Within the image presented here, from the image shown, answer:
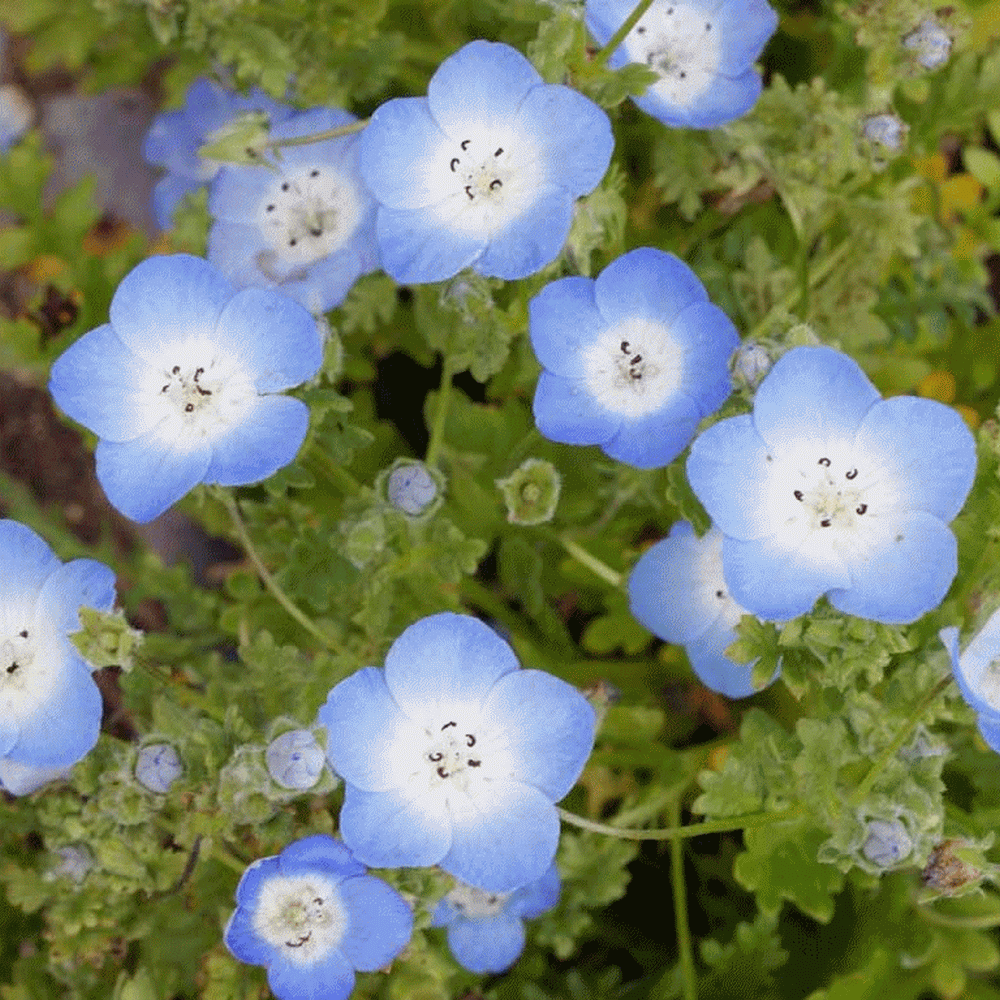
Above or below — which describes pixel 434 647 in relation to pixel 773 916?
above

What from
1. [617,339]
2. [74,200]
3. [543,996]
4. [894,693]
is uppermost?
[617,339]

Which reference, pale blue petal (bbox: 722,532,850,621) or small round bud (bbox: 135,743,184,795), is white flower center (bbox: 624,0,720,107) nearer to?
pale blue petal (bbox: 722,532,850,621)

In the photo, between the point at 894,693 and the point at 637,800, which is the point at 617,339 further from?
the point at 637,800

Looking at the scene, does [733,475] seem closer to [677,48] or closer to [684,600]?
[684,600]

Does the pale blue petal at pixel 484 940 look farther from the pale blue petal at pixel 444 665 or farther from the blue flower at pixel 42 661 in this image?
the blue flower at pixel 42 661

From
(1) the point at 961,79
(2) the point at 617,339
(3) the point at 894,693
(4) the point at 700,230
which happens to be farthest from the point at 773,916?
(1) the point at 961,79

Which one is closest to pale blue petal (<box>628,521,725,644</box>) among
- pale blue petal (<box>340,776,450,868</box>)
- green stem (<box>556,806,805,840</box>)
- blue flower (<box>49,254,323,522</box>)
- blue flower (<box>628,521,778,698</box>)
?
blue flower (<box>628,521,778,698</box>)

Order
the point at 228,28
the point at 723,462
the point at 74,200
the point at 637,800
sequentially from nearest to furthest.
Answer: the point at 723,462 → the point at 228,28 → the point at 637,800 → the point at 74,200

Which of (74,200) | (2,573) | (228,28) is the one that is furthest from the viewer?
(74,200)

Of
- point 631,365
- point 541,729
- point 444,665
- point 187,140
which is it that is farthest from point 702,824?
point 187,140
